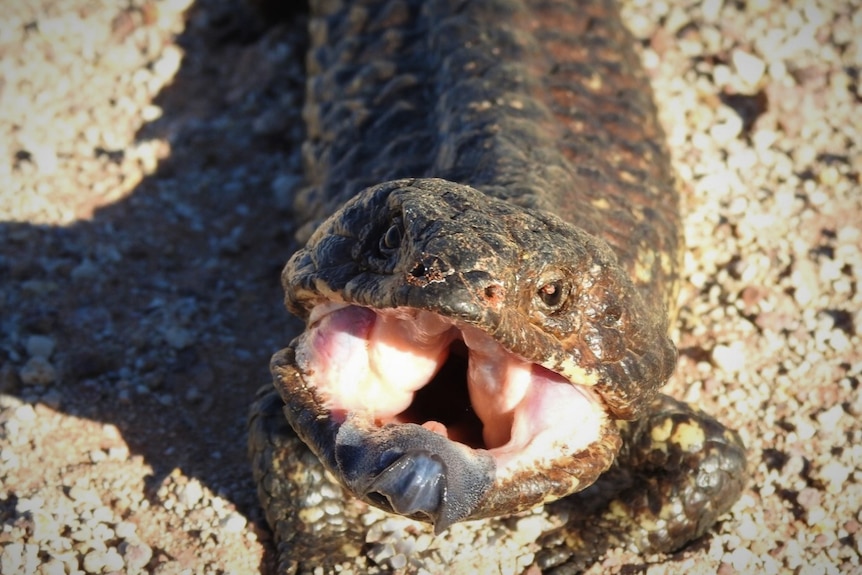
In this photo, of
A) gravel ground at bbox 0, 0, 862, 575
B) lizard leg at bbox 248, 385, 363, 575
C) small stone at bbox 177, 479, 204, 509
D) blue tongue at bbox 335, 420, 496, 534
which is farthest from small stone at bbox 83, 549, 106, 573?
blue tongue at bbox 335, 420, 496, 534

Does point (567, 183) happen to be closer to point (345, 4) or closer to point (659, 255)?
point (659, 255)

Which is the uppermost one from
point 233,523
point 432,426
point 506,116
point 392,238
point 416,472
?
point 392,238

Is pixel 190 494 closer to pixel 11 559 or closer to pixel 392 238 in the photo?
pixel 11 559

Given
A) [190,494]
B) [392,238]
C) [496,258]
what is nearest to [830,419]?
[496,258]

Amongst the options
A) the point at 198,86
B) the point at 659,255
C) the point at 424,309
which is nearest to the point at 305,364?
the point at 424,309

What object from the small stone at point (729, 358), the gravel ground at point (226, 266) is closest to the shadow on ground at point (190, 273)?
the gravel ground at point (226, 266)


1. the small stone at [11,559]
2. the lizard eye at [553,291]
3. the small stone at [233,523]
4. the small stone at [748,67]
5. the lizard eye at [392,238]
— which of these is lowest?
the small stone at [233,523]

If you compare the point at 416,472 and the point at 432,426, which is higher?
the point at 416,472

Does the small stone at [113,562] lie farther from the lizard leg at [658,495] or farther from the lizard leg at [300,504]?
the lizard leg at [658,495]
